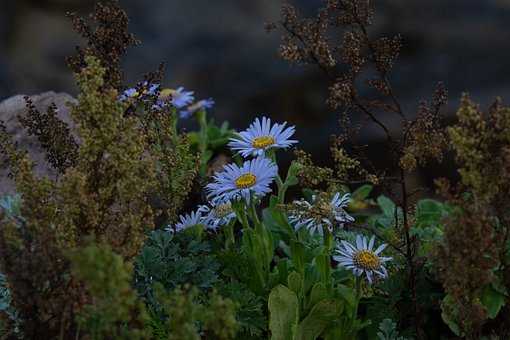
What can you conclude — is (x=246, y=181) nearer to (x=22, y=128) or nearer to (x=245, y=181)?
(x=245, y=181)

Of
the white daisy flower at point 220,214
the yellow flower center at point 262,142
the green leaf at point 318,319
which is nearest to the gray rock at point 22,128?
the white daisy flower at point 220,214

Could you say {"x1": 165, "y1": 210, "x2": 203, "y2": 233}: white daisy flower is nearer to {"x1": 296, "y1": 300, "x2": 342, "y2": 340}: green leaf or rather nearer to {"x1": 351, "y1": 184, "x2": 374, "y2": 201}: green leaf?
{"x1": 296, "y1": 300, "x2": 342, "y2": 340}: green leaf

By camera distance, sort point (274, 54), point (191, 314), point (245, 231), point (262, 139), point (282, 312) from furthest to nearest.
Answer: point (274, 54)
point (262, 139)
point (245, 231)
point (282, 312)
point (191, 314)

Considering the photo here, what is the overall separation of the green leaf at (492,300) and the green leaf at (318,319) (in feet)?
1.17

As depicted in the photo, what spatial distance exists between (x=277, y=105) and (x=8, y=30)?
245cm

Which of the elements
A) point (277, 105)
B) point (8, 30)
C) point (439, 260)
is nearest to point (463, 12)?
point (277, 105)

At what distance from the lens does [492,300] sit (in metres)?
1.96

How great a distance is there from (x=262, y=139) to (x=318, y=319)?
1.61 feet

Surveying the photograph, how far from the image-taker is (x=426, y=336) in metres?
2.07

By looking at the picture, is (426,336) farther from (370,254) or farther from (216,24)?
(216,24)

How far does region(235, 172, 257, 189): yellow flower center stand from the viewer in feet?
6.41

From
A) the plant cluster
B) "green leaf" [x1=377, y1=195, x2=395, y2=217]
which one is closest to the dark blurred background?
"green leaf" [x1=377, y1=195, x2=395, y2=217]

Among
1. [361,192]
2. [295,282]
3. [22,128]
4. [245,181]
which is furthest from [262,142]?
[22,128]

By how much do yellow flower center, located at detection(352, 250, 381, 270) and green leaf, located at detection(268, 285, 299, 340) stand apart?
0.19 m
